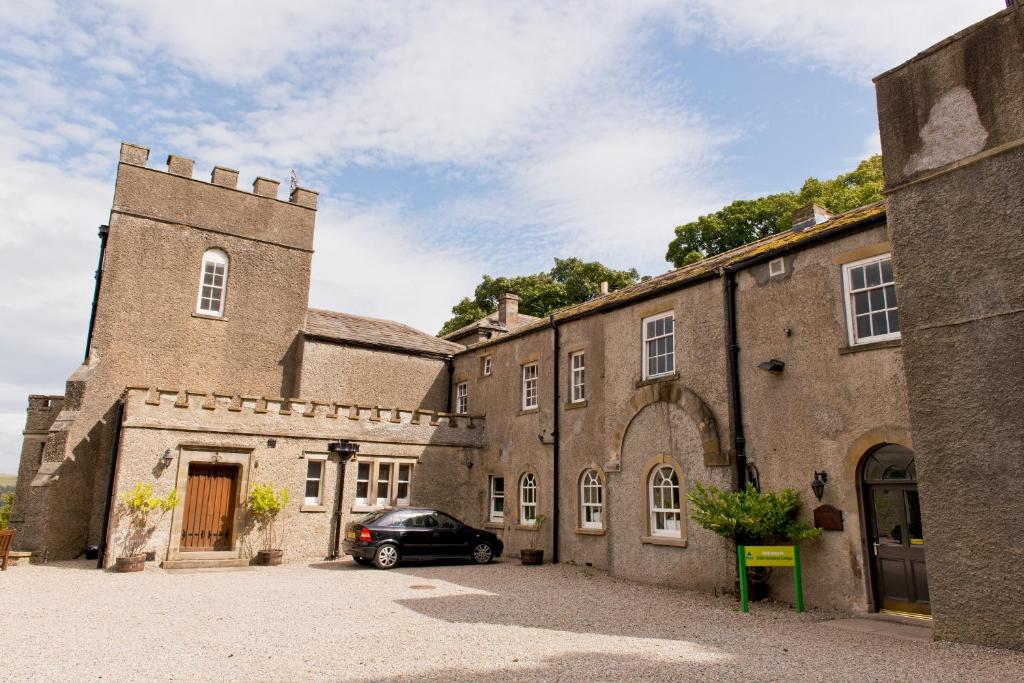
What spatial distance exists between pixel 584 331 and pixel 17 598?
1326 cm

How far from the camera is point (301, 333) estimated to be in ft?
72.1

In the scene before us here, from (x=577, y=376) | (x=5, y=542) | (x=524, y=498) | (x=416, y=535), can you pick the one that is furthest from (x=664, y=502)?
(x=5, y=542)

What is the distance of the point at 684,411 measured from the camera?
14.1 m

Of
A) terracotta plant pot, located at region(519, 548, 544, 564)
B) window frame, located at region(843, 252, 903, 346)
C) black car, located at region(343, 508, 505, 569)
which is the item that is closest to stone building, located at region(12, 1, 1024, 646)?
window frame, located at region(843, 252, 903, 346)

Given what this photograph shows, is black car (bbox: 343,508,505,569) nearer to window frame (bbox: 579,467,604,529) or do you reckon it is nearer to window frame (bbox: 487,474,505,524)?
window frame (bbox: 487,474,505,524)

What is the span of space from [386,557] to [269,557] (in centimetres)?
321

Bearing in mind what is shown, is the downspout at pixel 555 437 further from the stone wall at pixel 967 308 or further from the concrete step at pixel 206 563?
the stone wall at pixel 967 308

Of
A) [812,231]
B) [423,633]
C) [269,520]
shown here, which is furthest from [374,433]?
[812,231]

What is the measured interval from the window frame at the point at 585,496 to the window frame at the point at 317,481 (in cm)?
726

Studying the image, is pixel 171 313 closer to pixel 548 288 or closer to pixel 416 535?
pixel 416 535

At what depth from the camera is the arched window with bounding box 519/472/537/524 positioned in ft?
63.3

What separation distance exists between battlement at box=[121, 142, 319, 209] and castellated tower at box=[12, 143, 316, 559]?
3 cm

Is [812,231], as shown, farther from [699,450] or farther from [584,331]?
[584,331]

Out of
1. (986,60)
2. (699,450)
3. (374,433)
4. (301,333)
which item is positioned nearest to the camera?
(986,60)
